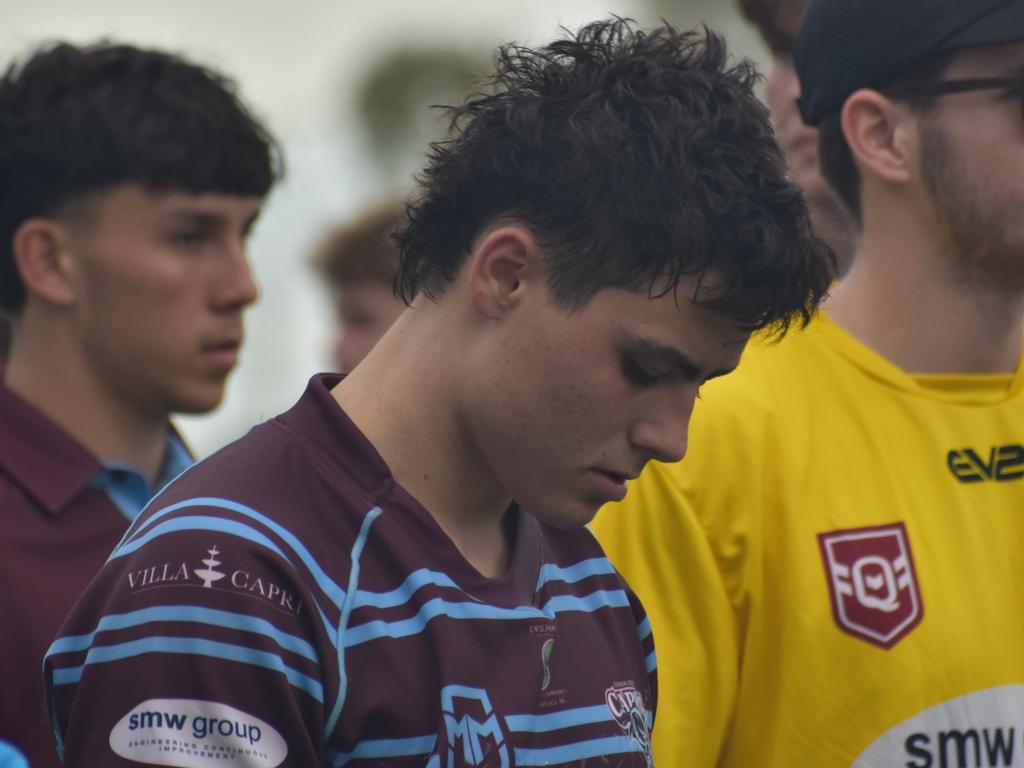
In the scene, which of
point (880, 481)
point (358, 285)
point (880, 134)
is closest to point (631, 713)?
point (880, 481)

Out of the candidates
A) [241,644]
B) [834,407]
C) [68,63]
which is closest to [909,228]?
[834,407]

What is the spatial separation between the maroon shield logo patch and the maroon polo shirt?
1.27 m

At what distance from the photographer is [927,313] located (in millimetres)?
2734

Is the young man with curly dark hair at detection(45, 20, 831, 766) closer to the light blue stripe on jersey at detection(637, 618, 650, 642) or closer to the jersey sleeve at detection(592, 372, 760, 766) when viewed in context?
the light blue stripe on jersey at detection(637, 618, 650, 642)

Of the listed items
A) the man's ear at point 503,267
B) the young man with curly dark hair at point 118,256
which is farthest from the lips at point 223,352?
the man's ear at point 503,267

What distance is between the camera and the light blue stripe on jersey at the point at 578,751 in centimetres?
198

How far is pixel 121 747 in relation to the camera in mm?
1760

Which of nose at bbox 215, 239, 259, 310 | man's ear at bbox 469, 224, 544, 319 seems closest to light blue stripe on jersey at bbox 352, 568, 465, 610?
man's ear at bbox 469, 224, 544, 319

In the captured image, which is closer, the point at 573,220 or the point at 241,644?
the point at 241,644

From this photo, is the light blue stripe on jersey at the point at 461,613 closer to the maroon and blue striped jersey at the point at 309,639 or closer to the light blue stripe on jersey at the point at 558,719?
the maroon and blue striped jersey at the point at 309,639

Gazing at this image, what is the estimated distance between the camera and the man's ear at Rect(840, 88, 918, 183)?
9.05 feet

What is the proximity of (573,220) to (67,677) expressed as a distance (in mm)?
821

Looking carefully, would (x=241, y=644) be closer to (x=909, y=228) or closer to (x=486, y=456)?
(x=486, y=456)

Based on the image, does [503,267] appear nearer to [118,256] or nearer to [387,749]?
[387,749]
